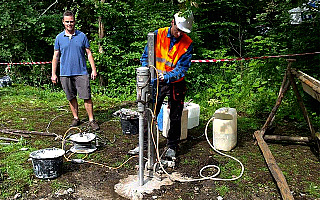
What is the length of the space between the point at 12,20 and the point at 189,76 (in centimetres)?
613

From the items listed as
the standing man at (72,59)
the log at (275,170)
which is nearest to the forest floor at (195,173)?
the log at (275,170)

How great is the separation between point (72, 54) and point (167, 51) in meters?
2.20

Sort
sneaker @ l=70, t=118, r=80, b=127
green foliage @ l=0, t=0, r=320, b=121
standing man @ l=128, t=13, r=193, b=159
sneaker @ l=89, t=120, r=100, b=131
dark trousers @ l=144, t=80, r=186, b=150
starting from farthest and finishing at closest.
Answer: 1. green foliage @ l=0, t=0, r=320, b=121
2. sneaker @ l=70, t=118, r=80, b=127
3. sneaker @ l=89, t=120, r=100, b=131
4. dark trousers @ l=144, t=80, r=186, b=150
5. standing man @ l=128, t=13, r=193, b=159

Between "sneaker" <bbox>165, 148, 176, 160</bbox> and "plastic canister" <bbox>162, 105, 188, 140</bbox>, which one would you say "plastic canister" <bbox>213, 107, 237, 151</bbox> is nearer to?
"plastic canister" <bbox>162, 105, 188, 140</bbox>

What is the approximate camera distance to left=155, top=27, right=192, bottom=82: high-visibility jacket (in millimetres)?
4676

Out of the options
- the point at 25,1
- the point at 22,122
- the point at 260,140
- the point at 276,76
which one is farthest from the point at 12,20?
the point at 260,140

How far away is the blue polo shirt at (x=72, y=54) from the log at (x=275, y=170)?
332 centimetres

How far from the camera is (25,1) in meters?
11.2

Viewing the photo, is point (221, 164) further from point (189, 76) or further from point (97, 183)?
point (189, 76)

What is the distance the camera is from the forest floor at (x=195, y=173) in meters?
4.03

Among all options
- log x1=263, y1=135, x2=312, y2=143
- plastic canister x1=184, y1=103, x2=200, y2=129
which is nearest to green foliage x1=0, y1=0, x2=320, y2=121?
plastic canister x1=184, y1=103, x2=200, y2=129

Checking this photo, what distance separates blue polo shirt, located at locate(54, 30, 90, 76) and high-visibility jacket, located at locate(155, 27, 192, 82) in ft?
6.66

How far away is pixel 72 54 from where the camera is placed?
6117 millimetres

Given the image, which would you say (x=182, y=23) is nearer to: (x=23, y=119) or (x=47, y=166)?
(x=47, y=166)
